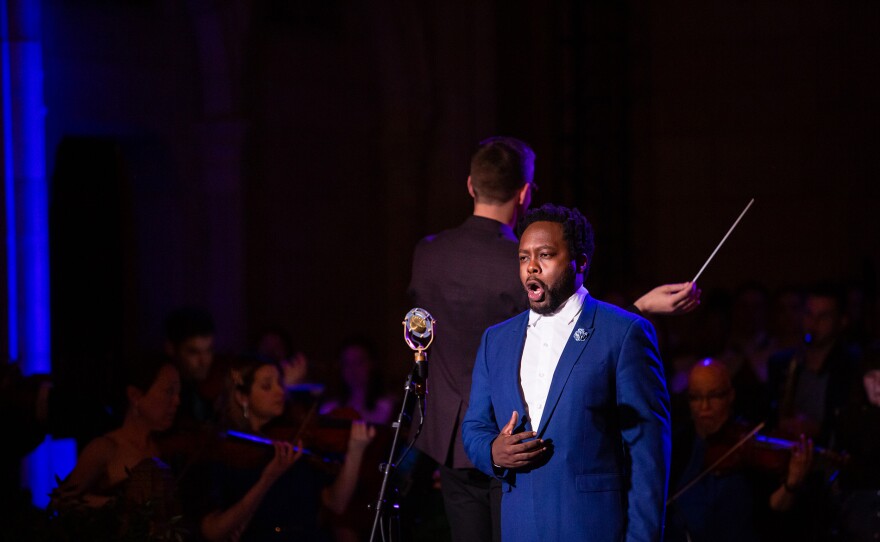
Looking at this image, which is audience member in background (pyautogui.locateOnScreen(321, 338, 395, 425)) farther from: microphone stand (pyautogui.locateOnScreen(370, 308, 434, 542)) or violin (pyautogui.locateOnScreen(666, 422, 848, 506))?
microphone stand (pyautogui.locateOnScreen(370, 308, 434, 542))

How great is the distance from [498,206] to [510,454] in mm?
1204

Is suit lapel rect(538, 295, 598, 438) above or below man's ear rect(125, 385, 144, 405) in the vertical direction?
above

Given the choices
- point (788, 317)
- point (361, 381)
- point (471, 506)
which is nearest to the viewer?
point (471, 506)

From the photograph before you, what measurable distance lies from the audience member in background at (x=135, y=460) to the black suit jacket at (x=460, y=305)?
1.28 meters

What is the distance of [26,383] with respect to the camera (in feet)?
22.3

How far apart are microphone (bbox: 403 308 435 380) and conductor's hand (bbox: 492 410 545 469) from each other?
48cm

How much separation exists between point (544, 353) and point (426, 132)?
7.54 meters

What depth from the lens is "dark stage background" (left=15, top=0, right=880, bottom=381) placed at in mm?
10531

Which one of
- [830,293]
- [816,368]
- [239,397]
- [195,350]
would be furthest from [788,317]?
[239,397]

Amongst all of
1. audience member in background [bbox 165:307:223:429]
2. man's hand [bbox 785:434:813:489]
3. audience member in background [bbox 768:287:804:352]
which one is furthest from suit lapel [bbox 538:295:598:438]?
audience member in background [bbox 768:287:804:352]

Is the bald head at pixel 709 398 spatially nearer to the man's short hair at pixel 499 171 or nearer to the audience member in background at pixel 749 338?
the audience member in background at pixel 749 338

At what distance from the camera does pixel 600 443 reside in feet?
11.0

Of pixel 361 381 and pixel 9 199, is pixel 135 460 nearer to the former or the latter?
pixel 361 381

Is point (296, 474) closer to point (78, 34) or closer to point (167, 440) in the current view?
point (167, 440)
